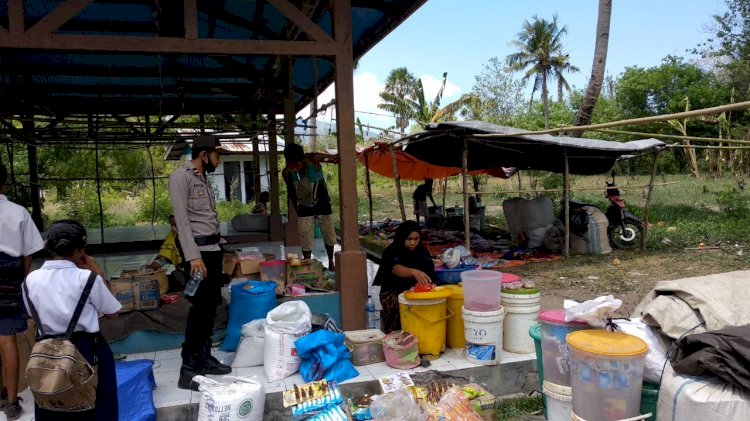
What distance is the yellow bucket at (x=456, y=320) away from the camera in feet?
14.9

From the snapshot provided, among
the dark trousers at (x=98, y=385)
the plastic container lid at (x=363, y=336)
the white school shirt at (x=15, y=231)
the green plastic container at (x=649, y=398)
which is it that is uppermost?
the white school shirt at (x=15, y=231)

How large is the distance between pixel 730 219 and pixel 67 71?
524 inches

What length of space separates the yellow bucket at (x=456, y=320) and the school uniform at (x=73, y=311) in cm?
273

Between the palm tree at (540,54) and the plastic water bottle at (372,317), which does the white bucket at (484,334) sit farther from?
the palm tree at (540,54)

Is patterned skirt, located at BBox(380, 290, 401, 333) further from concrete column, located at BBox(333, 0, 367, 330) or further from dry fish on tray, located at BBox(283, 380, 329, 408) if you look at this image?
dry fish on tray, located at BBox(283, 380, 329, 408)

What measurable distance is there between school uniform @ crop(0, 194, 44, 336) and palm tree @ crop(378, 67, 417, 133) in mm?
30097

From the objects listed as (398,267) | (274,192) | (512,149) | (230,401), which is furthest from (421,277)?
(274,192)

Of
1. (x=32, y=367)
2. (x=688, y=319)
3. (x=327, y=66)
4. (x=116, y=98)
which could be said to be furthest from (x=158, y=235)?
(x=688, y=319)

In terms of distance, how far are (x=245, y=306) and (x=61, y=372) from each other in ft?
7.49

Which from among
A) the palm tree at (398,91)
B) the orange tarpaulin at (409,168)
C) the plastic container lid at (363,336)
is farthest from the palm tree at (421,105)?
the plastic container lid at (363,336)

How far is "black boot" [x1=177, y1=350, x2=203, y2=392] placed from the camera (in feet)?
12.7

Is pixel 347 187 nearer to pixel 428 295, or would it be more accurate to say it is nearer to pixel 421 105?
pixel 428 295

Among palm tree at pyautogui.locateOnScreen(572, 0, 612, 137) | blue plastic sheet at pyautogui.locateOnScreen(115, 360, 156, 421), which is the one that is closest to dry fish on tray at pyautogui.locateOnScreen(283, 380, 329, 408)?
blue plastic sheet at pyautogui.locateOnScreen(115, 360, 156, 421)

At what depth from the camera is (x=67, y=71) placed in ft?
23.7
